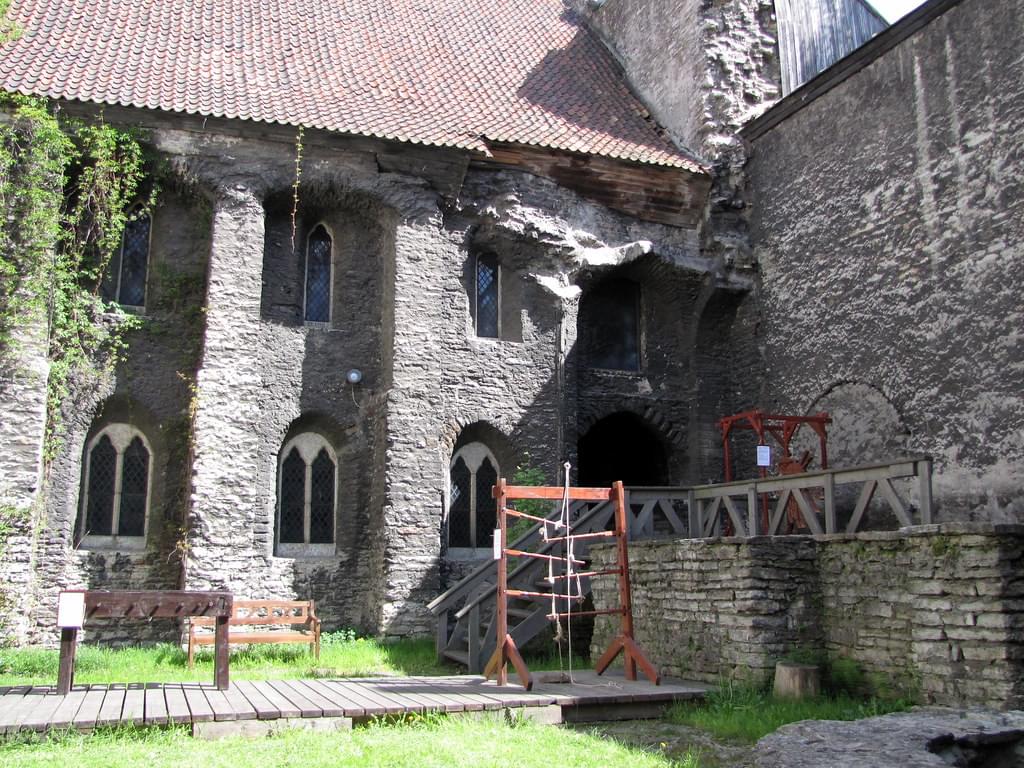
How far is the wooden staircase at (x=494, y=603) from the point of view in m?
11.7

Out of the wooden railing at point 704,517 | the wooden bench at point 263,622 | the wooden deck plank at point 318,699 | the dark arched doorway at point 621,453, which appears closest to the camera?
the wooden deck plank at point 318,699

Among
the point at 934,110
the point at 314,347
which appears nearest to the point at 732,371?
the point at 934,110

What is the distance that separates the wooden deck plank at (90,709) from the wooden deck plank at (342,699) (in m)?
1.80

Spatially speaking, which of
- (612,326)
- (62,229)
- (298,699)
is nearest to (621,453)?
(612,326)

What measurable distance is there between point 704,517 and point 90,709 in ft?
29.5

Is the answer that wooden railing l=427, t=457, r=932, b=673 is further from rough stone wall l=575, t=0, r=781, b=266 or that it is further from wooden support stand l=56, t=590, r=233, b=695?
rough stone wall l=575, t=0, r=781, b=266

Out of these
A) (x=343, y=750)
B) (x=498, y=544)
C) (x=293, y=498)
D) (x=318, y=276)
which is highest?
(x=318, y=276)

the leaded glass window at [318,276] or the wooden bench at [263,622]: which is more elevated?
the leaded glass window at [318,276]

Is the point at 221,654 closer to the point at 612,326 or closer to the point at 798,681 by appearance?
the point at 798,681

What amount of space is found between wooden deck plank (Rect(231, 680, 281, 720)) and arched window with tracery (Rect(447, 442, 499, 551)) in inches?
274

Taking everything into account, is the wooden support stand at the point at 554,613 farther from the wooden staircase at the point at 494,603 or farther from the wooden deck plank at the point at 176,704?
the wooden deck plank at the point at 176,704

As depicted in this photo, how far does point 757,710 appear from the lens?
8.45 meters

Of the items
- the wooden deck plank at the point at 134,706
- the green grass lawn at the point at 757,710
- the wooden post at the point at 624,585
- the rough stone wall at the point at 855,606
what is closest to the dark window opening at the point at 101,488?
the wooden deck plank at the point at 134,706

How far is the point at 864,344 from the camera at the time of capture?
14805 mm
